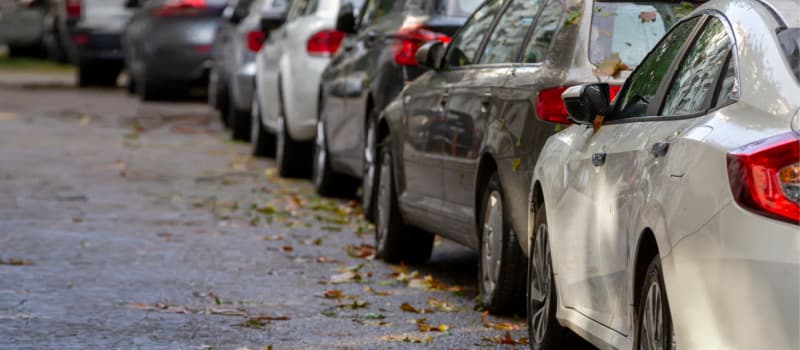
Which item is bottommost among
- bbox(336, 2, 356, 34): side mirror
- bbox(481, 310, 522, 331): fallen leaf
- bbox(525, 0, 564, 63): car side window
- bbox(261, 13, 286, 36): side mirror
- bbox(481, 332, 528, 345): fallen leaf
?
bbox(261, 13, 286, 36): side mirror

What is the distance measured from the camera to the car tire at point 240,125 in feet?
69.0

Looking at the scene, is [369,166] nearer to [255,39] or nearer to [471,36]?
[471,36]

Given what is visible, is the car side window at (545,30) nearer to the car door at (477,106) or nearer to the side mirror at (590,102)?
the car door at (477,106)

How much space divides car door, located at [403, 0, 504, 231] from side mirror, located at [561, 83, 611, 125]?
2.81m

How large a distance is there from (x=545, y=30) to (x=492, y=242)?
99cm

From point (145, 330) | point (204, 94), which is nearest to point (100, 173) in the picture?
point (145, 330)

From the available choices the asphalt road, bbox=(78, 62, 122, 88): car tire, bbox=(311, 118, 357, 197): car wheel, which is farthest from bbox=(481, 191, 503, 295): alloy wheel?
bbox=(78, 62, 122, 88): car tire

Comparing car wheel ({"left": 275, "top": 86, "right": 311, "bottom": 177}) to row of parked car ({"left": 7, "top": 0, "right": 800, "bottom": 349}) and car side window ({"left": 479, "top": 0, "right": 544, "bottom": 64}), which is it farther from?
car side window ({"left": 479, "top": 0, "right": 544, "bottom": 64})

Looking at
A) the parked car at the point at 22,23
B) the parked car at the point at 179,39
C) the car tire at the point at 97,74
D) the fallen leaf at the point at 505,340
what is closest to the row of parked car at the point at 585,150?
the fallen leaf at the point at 505,340

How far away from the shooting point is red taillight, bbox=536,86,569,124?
310 inches

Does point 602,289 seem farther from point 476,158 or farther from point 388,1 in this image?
point 388,1

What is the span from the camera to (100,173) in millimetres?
16609

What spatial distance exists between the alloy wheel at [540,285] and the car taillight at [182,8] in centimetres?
1844

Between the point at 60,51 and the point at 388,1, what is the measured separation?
29.7 metres
